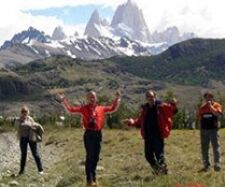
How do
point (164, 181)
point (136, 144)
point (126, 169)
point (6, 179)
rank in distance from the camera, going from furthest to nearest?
point (136, 144), point (126, 169), point (6, 179), point (164, 181)

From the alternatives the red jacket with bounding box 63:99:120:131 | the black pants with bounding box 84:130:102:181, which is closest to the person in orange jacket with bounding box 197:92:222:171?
the red jacket with bounding box 63:99:120:131

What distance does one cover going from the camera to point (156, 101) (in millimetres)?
18953

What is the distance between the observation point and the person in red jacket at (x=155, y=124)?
18.8m

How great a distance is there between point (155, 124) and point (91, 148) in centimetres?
211

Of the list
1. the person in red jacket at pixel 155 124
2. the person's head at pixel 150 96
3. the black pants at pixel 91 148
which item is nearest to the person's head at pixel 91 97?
the black pants at pixel 91 148

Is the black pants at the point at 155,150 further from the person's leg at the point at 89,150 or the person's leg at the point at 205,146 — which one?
the person's leg at the point at 205,146

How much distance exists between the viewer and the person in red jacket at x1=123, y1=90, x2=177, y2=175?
61.6 feet

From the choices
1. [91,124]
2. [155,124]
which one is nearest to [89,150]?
[91,124]

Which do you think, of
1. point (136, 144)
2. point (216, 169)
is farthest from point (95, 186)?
point (136, 144)

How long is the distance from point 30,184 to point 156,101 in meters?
6.30

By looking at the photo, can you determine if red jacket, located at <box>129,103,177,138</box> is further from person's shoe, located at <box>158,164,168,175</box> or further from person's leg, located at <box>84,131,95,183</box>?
person's leg, located at <box>84,131,95,183</box>

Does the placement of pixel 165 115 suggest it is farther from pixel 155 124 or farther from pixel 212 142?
pixel 212 142

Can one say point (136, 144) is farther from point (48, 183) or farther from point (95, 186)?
point (95, 186)

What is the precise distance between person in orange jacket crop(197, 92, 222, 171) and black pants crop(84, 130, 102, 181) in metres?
4.23
